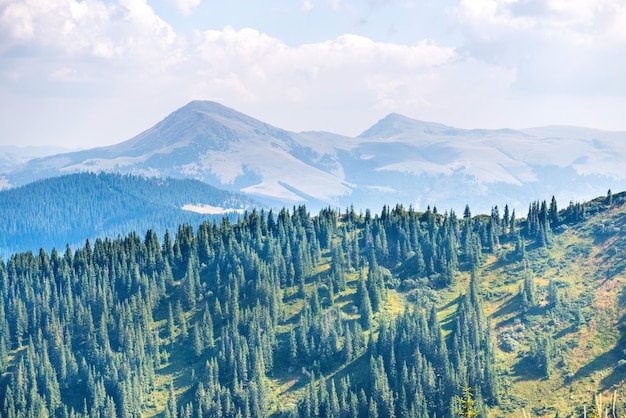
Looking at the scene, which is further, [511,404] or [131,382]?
[131,382]

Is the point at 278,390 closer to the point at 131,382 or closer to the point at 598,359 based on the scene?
the point at 131,382

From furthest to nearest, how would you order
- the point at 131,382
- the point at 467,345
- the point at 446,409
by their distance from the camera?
the point at 131,382 → the point at 467,345 → the point at 446,409

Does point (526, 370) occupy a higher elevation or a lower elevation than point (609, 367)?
lower

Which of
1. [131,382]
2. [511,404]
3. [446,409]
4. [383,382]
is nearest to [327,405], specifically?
[383,382]

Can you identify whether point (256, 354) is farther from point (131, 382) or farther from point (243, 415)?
point (131, 382)

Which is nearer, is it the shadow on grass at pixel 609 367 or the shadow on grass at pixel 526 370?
the shadow on grass at pixel 609 367

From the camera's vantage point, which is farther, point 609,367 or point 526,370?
point 526,370

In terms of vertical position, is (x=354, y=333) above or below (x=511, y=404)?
above

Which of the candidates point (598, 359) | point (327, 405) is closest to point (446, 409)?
point (327, 405)

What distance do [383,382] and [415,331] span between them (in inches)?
729

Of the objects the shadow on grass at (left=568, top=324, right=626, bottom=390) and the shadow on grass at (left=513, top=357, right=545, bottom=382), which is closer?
the shadow on grass at (left=568, top=324, right=626, bottom=390)

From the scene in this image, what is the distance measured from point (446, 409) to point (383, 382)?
1607cm

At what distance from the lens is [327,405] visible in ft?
570

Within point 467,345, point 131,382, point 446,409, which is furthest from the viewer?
point 131,382
